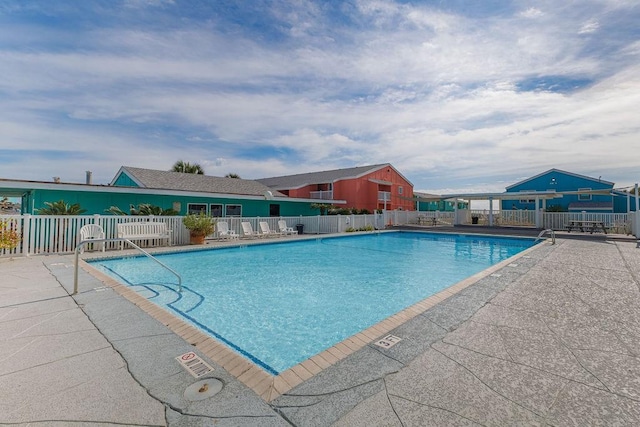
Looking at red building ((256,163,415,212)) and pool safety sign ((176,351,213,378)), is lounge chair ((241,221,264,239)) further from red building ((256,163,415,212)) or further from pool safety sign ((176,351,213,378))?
pool safety sign ((176,351,213,378))

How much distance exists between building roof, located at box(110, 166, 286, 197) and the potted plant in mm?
3662

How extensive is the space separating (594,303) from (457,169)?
1103 inches

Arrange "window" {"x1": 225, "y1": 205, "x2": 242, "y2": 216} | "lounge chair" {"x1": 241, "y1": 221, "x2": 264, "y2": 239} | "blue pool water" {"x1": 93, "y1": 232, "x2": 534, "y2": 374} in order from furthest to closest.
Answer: "window" {"x1": 225, "y1": 205, "x2": 242, "y2": 216}
"lounge chair" {"x1": 241, "y1": 221, "x2": 264, "y2": 239}
"blue pool water" {"x1": 93, "y1": 232, "x2": 534, "y2": 374}

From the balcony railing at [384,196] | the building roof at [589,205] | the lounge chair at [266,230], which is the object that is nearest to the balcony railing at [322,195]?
the balcony railing at [384,196]

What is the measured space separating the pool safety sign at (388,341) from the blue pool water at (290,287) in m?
1.27

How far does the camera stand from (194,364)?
107 inches

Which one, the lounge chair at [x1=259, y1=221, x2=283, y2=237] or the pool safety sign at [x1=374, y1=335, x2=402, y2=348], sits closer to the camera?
the pool safety sign at [x1=374, y1=335, x2=402, y2=348]

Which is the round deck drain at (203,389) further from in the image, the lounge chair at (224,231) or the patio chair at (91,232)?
the lounge chair at (224,231)

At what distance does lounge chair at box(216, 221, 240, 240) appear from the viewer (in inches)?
569

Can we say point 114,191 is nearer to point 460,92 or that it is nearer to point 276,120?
point 276,120

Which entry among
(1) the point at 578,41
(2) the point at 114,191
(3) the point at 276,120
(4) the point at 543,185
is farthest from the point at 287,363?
(4) the point at 543,185

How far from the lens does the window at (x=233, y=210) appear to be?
18406 millimetres

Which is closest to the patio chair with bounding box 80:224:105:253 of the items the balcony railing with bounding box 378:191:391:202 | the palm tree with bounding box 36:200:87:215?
the palm tree with bounding box 36:200:87:215

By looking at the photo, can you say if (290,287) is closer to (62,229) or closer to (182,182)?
(62,229)
